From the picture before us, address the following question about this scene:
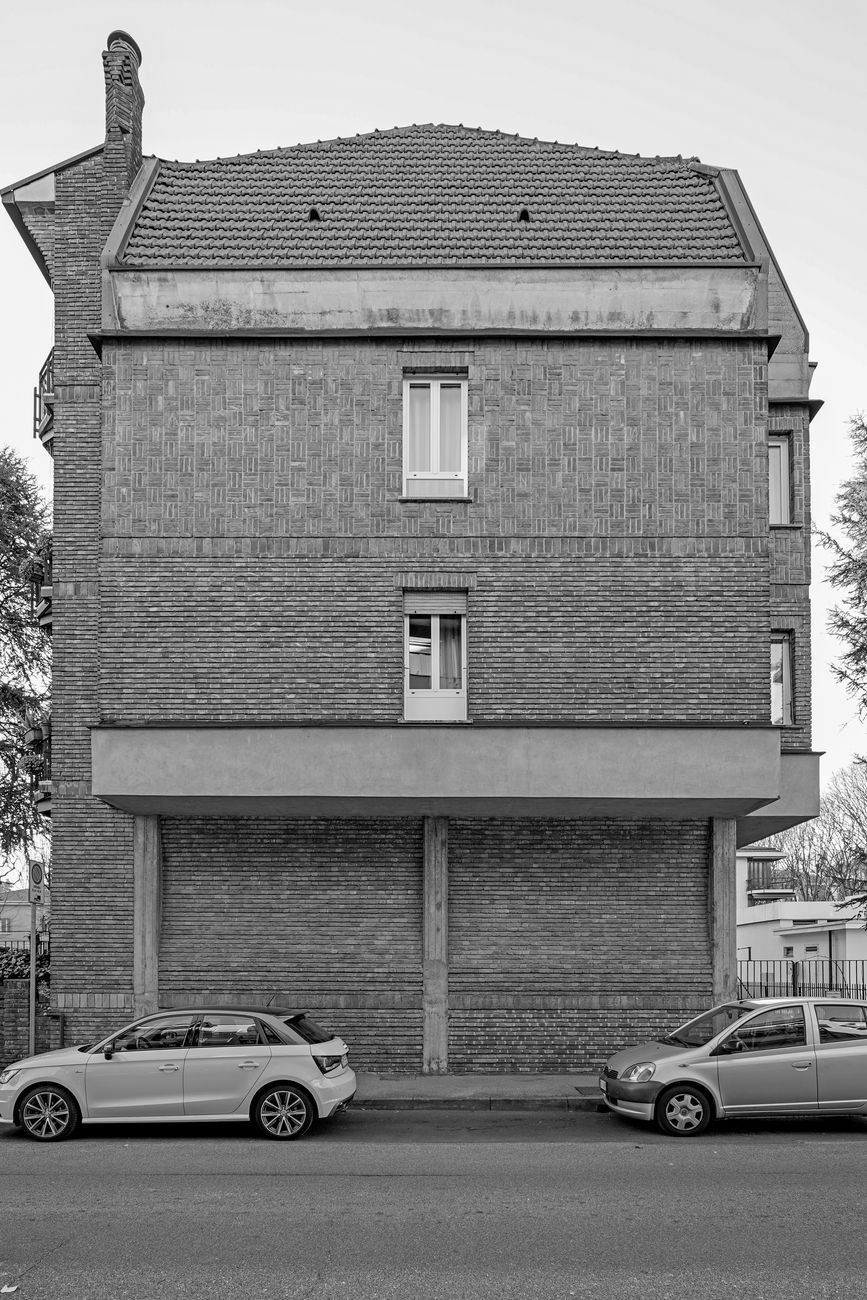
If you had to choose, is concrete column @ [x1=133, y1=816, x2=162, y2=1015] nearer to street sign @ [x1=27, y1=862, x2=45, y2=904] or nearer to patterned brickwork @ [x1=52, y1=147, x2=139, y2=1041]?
patterned brickwork @ [x1=52, y1=147, x2=139, y2=1041]

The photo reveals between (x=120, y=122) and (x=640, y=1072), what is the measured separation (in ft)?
51.8

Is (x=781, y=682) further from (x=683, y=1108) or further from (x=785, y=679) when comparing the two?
(x=683, y=1108)

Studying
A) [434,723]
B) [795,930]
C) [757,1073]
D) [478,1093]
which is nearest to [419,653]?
[434,723]

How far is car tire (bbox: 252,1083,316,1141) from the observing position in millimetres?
13508

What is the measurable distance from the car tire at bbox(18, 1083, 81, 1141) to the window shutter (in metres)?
7.56

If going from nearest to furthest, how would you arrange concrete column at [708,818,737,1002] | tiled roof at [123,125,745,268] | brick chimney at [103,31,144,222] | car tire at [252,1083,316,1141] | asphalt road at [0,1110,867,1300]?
asphalt road at [0,1110,867,1300] < car tire at [252,1083,316,1141] < concrete column at [708,818,737,1002] < tiled roof at [123,125,745,268] < brick chimney at [103,31,144,222]

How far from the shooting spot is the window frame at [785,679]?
22219mm

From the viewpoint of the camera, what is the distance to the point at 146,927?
58.9ft

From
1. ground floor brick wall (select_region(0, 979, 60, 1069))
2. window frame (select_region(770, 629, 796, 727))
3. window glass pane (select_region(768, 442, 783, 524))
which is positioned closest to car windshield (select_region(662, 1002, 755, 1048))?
window frame (select_region(770, 629, 796, 727))

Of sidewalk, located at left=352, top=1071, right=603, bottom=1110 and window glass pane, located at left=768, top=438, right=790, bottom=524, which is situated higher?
window glass pane, located at left=768, top=438, right=790, bottom=524

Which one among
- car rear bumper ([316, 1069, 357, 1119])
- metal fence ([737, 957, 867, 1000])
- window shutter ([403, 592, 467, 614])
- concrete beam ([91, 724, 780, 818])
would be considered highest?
window shutter ([403, 592, 467, 614])

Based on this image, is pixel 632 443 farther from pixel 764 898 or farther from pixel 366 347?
pixel 764 898

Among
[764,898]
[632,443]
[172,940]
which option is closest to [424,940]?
[172,940]

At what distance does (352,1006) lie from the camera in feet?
58.4
